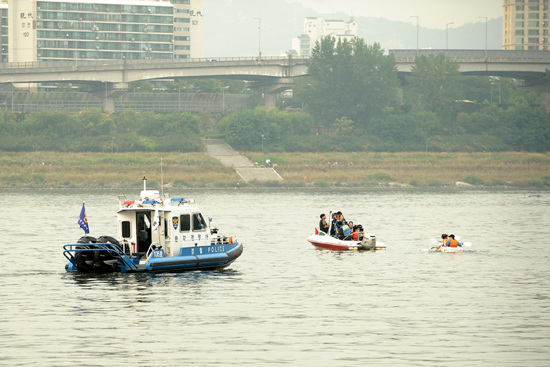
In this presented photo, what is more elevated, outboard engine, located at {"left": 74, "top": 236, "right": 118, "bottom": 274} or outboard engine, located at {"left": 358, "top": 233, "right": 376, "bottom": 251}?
outboard engine, located at {"left": 74, "top": 236, "right": 118, "bottom": 274}

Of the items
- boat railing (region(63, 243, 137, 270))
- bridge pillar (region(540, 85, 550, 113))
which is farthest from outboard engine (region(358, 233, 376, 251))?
bridge pillar (region(540, 85, 550, 113))

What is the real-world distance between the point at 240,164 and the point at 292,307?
373 ft

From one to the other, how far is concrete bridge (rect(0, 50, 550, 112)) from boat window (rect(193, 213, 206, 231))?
12449cm

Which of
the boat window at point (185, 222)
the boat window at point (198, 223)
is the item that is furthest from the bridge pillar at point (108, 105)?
the boat window at point (185, 222)

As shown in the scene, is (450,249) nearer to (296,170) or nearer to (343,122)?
(296,170)

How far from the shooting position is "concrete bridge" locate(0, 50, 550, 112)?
6678 inches

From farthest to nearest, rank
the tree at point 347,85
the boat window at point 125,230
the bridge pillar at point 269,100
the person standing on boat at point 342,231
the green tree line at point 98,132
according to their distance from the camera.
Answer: the bridge pillar at point 269,100 < the tree at point 347,85 < the green tree line at point 98,132 < the person standing on boat at point 342,231 < the boat window at point 125,230

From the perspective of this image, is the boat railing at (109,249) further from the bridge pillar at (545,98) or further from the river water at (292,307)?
the bridge pillar at (545,98)

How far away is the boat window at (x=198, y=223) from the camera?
1957 inches

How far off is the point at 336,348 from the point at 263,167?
399ft

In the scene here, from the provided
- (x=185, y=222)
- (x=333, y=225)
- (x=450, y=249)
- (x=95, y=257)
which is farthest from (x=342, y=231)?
(x=95, y=257)

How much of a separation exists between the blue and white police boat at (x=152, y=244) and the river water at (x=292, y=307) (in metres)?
0.69

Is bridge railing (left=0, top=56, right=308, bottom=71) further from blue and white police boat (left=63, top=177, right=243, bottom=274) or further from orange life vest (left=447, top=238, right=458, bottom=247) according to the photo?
blue and white police boat (left=63, top=177, right=243, bottom=274)

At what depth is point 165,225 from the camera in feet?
159
